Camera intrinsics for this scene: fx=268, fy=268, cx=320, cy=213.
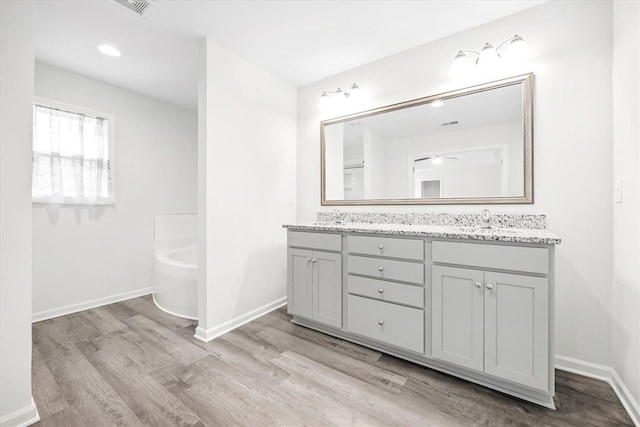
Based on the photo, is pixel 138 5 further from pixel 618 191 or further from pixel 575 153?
pixel 618 191

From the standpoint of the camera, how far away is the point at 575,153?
66.7 inches

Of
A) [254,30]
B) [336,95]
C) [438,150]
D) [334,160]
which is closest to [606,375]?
[438,150]

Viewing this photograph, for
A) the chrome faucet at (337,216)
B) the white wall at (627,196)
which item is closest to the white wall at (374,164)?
the chrome faucet at (337,216)

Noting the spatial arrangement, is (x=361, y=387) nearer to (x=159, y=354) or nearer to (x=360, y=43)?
(x=159, y=354)

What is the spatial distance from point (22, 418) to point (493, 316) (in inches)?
95.5

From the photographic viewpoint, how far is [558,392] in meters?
1.53

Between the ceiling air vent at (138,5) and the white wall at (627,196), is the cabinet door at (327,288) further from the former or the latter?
the ceiling air vent at (138,5)

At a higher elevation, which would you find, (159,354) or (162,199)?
(162,199)

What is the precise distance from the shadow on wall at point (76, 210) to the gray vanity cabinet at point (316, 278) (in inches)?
85.6

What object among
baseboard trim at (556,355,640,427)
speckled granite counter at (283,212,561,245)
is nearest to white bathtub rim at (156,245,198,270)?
speckled granite counter at (283,212,561,245)

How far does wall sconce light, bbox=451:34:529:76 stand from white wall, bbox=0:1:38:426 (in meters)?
2.51

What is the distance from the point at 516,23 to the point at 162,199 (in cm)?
393

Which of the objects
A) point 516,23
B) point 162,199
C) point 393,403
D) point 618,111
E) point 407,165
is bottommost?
point 393,403

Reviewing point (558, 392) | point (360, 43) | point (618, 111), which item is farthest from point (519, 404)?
point (360, 43)
